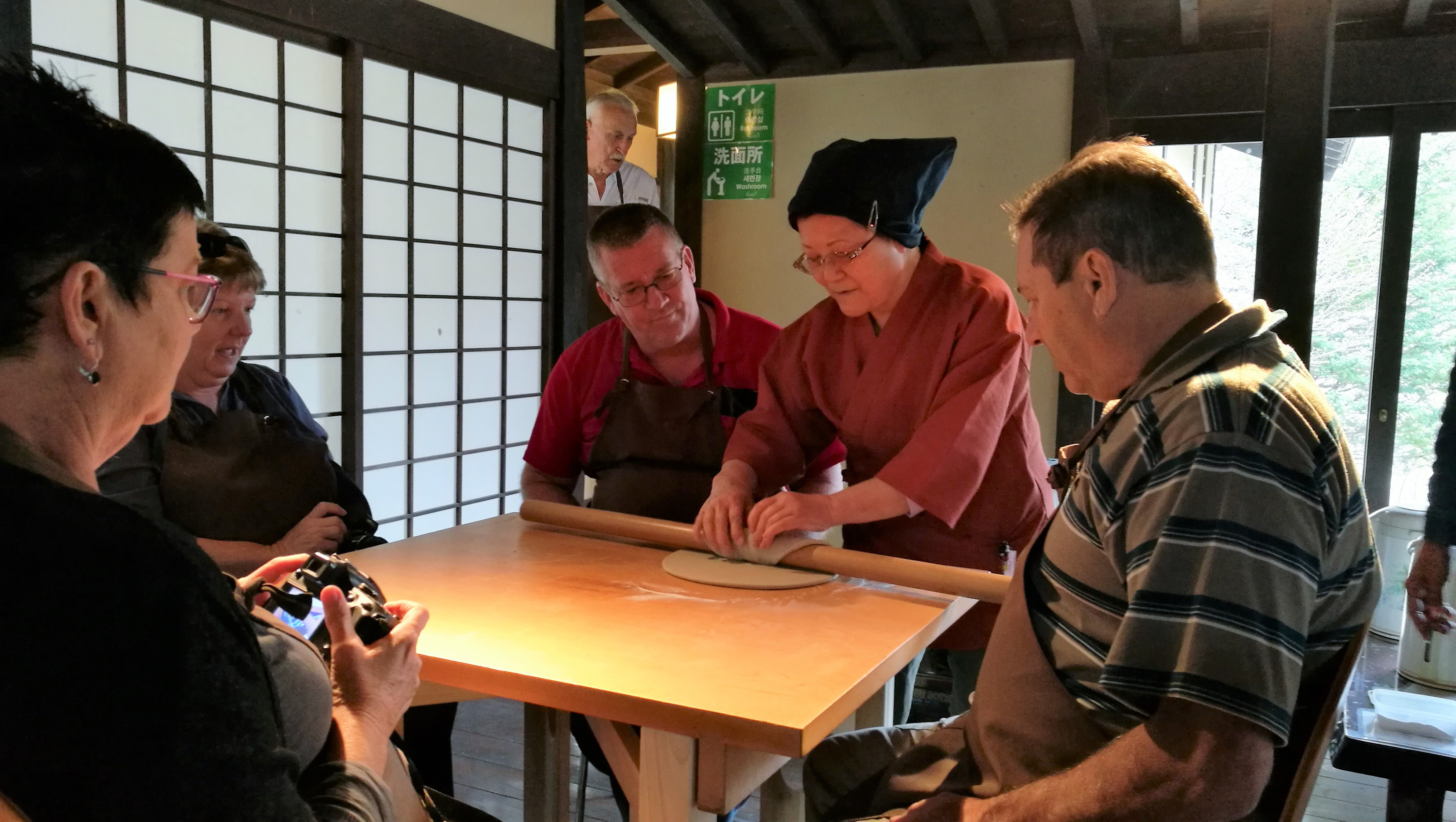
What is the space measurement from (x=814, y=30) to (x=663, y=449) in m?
3.30

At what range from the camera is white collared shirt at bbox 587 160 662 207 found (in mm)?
5680

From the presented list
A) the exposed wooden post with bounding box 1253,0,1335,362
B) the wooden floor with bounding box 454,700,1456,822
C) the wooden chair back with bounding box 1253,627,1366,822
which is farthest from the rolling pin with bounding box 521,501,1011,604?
the exposed wooden post with bounding box 1253,0,1335,362

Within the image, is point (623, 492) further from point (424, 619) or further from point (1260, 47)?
point (1260, 47)

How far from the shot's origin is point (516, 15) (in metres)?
4.29

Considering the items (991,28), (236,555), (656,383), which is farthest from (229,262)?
(991,28)

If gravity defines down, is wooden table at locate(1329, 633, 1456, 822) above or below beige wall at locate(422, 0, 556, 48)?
below

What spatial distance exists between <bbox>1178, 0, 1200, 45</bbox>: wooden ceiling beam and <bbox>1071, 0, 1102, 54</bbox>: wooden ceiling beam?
335 millimetres

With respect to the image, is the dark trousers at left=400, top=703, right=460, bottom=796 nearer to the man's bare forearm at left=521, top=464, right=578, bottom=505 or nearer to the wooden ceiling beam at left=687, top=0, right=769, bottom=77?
the man's bare forearm at left=521, top=464, right=578, bottom=505

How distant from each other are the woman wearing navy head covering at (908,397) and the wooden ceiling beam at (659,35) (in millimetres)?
3176

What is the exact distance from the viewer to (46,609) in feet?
2.44

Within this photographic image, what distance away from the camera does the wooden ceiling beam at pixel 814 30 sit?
4781 millimetres

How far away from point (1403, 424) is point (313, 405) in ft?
15.1

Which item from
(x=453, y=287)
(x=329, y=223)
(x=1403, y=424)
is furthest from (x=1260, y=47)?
(x=329, y=223)

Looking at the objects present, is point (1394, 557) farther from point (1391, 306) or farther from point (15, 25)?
point (15, 25)
